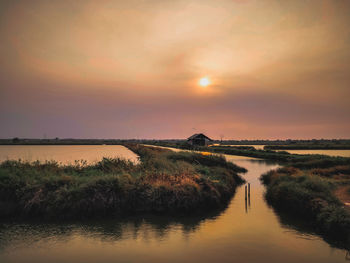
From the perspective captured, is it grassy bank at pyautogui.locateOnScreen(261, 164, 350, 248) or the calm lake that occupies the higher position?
grassy bank at pyautogui.locateOnScreen(261, 164, 350, 248)

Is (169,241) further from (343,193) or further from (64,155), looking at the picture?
(64,155)

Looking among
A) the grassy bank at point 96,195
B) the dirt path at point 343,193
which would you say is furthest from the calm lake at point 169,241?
the dirt path at point 343,193

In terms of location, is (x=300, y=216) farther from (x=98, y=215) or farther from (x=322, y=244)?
(x=98, y=215)

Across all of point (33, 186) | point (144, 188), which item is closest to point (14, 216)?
point (33, 186)

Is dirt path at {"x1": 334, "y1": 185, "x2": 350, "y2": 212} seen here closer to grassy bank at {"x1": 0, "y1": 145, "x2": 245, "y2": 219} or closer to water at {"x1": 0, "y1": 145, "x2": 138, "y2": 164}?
grassy bank at {"x1": 0, "y1": 145, "x2": 245, "y2": 219}

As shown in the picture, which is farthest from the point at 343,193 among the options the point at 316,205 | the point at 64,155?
the point at 64,155

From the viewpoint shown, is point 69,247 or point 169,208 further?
point 169,208

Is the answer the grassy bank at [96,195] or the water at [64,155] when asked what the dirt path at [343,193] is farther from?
the water at [64,155]

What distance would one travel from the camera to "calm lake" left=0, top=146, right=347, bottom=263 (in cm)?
1005

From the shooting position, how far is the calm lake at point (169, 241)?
396 inches

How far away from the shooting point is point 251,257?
399 inches

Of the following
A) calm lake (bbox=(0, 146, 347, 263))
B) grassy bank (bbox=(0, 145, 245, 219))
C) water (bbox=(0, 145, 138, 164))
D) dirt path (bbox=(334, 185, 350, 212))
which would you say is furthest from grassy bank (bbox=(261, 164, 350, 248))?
water (bbox=(0, 145, 138, 164))

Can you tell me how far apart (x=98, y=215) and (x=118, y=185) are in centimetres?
185

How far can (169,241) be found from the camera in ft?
38.0
